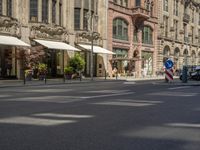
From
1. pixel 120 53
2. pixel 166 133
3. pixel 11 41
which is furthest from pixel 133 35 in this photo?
pixel 166 133

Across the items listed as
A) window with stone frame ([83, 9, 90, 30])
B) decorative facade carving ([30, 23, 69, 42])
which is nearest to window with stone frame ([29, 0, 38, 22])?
decorative facade carving ([30, 23, 69, 42])

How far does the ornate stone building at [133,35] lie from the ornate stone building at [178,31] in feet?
7.43

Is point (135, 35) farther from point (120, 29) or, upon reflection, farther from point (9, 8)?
point (9, 8)

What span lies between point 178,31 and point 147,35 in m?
13.7

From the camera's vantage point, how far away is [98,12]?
51.1m

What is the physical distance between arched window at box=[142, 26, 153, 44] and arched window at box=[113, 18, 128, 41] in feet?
19.5

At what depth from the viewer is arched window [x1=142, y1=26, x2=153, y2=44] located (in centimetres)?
6264

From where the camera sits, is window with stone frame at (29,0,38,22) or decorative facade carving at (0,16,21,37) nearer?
decorative facade carving at (0,16,21,37)

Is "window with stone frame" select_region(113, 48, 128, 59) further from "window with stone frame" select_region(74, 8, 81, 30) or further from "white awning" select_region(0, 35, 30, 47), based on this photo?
"white awning" select_region(0, 35, 30, 47)

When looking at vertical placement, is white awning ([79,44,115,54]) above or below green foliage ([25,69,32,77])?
above

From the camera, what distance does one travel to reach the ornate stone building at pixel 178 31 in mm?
68006

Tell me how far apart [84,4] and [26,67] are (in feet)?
44.2

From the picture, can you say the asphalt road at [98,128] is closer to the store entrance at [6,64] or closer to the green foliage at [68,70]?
the store entrance at [6,64]

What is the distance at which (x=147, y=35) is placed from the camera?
63750mm
